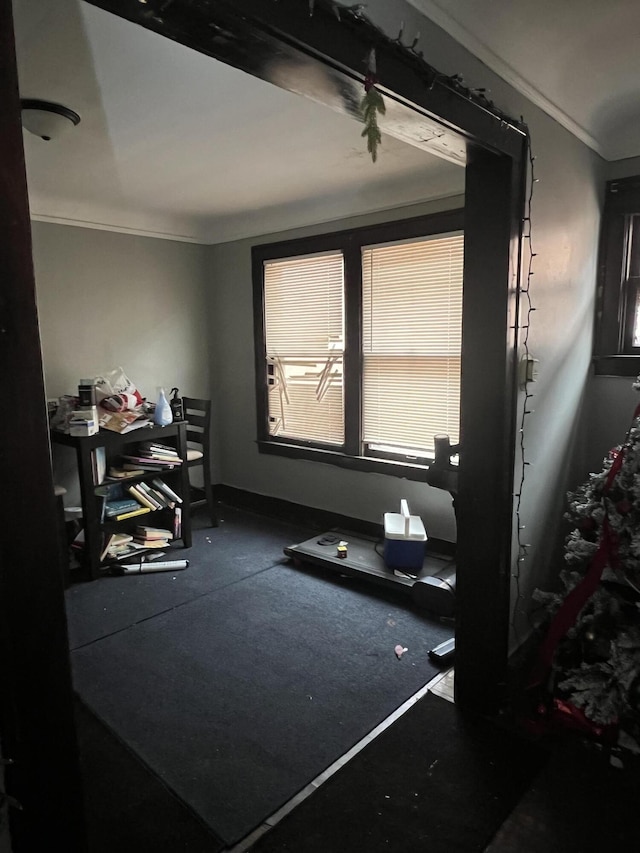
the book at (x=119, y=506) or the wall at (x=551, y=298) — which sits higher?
the wall at (x=551, y=298)

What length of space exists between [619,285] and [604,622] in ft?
5.14

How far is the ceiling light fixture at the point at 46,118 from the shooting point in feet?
→ 7.18

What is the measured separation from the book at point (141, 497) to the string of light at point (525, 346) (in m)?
2.41

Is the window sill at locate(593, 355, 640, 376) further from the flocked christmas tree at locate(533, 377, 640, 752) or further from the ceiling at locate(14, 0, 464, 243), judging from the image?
the ceiling at locate(14, 0, 464, 243)

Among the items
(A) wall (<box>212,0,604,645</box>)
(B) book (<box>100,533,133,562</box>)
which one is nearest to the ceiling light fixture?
(A) wall (<box>212,0,604,645</box>)

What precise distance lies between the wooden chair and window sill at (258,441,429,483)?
0.53 metres

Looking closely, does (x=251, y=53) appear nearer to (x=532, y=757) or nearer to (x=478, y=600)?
(x=478, y=600)

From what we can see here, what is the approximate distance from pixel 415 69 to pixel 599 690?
2.02 metres

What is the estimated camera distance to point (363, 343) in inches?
147

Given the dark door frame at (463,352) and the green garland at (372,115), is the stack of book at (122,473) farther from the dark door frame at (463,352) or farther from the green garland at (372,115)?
the green garland at (372,115)

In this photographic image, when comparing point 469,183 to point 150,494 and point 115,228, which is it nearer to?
point 150,494

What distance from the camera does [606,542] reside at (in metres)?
1.94

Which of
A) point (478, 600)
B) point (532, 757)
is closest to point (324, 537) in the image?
point (478, 600)

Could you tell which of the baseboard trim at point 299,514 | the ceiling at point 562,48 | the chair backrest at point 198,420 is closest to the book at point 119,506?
the chair backrest at point 198,420
